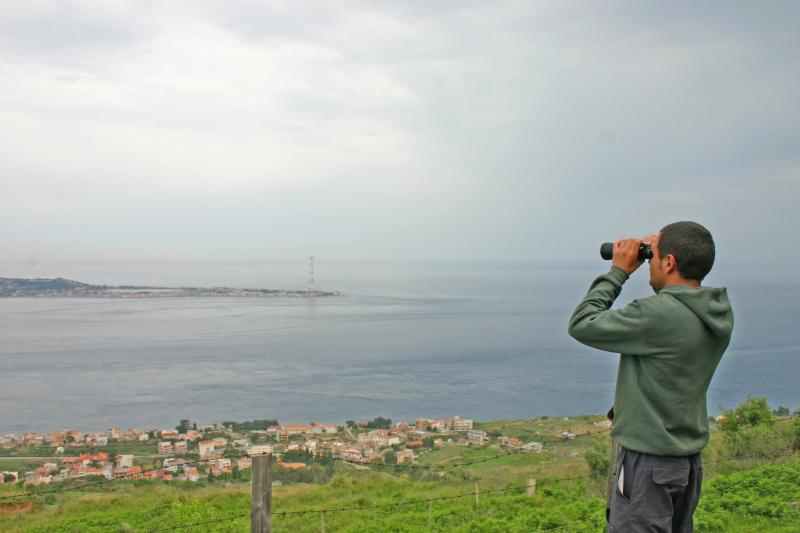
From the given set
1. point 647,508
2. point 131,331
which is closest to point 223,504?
point 647,508

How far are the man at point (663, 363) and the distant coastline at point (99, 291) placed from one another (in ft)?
283

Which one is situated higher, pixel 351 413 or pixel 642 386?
pixel 642 386

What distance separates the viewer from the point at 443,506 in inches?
234

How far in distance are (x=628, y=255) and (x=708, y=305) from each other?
27 centimetres

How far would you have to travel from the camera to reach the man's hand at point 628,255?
1818 mm

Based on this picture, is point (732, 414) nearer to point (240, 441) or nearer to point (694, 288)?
point (694, 288)

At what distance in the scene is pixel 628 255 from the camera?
1.82 m

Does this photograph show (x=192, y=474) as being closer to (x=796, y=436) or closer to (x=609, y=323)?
(x=796, y=436)

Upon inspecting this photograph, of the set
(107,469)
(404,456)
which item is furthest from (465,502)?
(107,469)

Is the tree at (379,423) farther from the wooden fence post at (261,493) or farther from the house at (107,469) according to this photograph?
the wooden fence post at (261,493)

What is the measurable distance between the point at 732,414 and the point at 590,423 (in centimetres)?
1030

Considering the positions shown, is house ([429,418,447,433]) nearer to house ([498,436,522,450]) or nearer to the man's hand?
house ([498,436,522,450])

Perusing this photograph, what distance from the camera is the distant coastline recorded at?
85.6 meters

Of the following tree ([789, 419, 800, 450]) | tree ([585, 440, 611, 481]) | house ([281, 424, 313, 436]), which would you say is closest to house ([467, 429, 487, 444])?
house ([281, 424, 313, 436])
